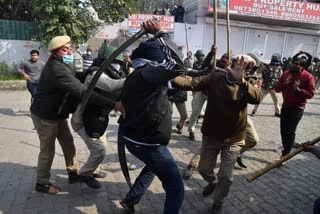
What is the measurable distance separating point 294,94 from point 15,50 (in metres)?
12.4

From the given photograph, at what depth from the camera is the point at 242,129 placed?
11.7 feet

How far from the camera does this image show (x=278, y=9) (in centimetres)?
1808

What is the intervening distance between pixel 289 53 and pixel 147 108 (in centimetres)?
1920

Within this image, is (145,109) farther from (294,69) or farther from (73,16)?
(73,16)

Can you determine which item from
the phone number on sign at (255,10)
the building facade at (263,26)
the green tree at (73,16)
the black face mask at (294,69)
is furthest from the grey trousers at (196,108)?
the phone number on sign at (255,10)

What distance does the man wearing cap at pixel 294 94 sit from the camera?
4973mm

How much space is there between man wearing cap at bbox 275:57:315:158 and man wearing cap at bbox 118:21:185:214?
9.55ft

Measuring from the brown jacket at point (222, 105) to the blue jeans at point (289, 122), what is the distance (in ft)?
6.35

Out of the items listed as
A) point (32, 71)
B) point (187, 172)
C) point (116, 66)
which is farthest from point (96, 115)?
point (32, 71)

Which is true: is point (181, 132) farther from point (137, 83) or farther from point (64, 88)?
point (137, 83)

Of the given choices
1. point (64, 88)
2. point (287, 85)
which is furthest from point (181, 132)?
point (64, 88)

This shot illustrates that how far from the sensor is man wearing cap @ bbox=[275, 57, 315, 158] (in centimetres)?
497

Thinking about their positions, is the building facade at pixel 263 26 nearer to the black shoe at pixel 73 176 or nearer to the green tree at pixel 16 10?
the green tree at pixel 16 10

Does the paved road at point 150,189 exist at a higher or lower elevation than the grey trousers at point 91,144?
lower
